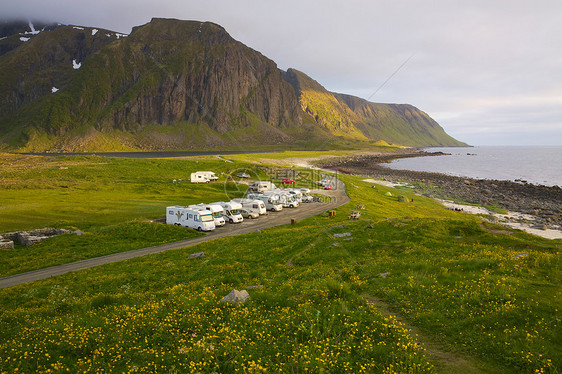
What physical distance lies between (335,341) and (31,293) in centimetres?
1996

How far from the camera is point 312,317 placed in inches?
417

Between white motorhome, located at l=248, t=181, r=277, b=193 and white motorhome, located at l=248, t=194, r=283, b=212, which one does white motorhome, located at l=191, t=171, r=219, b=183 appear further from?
white motorhome, located at l=248, t=194, r=283, b=212

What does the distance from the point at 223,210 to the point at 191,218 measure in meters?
5.67

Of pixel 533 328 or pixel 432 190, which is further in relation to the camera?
pixel 432 190

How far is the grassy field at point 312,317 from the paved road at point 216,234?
12.7ft

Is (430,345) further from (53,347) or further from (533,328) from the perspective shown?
(53,347)

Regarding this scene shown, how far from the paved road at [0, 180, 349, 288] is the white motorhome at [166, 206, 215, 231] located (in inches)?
61.4

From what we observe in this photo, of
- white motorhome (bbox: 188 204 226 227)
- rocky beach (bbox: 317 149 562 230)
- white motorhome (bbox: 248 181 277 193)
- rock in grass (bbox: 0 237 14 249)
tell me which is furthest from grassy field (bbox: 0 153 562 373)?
rocky beach (bbox: 317 149 562 230)

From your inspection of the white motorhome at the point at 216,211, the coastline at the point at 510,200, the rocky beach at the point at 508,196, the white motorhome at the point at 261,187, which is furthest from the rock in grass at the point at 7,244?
the rocky beach at the point at 508,196

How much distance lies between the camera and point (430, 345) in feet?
30.7

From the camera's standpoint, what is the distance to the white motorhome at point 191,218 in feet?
126

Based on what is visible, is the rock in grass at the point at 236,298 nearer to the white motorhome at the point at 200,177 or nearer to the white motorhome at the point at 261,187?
the white motorhome at the point at 261,187

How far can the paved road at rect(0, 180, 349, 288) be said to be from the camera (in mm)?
23461

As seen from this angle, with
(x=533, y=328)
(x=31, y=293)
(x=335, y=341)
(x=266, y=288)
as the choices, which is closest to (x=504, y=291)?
(x=533, y=328)
